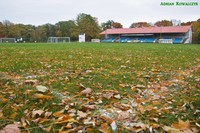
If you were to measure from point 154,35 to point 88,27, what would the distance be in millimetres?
21768

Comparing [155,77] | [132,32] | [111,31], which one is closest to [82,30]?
[111,31]

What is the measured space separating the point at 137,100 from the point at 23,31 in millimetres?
63770

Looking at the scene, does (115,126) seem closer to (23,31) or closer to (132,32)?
(132,32)

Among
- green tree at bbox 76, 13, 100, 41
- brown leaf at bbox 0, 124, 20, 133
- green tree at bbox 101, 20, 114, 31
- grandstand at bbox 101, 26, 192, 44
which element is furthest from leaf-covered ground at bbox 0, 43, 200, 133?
green tree at bbox 101, 20, 114, 31

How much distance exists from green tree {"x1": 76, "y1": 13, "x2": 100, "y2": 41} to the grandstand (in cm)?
681

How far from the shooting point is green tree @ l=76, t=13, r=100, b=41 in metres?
63.8

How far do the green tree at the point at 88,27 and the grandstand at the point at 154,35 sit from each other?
268 inches

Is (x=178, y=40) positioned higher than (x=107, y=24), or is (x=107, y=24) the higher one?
(x=107, y=24)

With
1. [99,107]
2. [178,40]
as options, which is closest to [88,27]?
[178,40]

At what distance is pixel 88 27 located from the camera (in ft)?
209

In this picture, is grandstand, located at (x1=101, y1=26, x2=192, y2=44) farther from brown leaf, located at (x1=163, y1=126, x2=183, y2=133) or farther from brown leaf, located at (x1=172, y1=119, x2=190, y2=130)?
brown leaf, located at (x1=163, y1=126, x2=183, y2=133)

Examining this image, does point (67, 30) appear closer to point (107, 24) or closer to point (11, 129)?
point (107, 24)

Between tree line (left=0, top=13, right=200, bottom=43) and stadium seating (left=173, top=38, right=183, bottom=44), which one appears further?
tree line (left=0, top=13, right=200, bottom=43)

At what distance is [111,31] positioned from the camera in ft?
190
